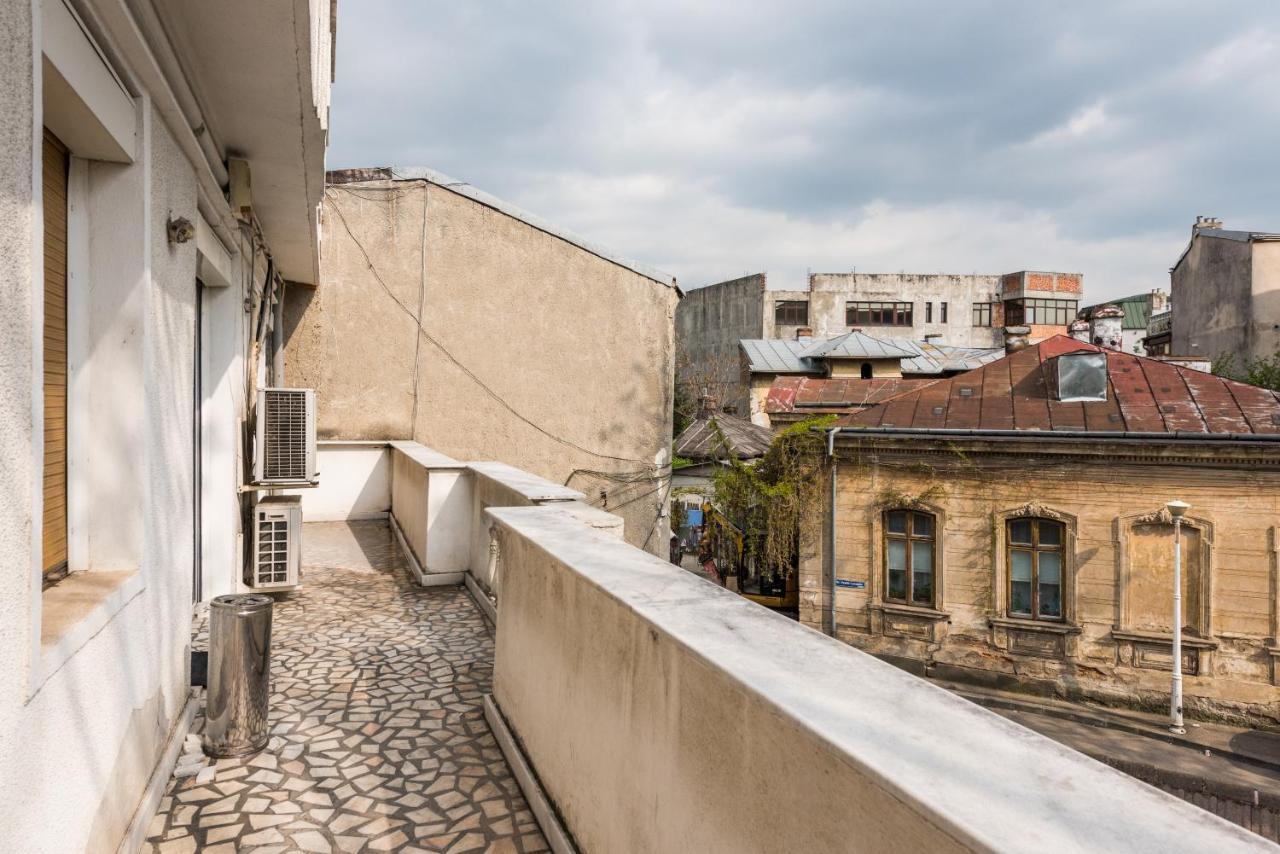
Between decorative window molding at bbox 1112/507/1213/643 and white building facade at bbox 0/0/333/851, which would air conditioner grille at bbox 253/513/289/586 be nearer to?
white building facade at bbox 0/0/333/851

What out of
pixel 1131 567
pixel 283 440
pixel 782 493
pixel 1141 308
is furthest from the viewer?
pixel 1141 308

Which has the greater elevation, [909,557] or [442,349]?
[442,349]

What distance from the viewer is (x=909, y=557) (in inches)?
593

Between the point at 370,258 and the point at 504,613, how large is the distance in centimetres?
888

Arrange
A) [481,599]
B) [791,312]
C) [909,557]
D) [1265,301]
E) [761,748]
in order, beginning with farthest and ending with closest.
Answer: [791,312]
[1265,301]
[909,557]
[481,599]
[761,748]

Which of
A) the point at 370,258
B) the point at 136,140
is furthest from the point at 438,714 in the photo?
the point at 370,258

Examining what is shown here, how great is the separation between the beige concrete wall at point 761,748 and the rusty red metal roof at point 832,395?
2171 centimetres

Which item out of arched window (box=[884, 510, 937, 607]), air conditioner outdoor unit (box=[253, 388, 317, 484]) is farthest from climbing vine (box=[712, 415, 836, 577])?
air conditioner outdoor unit (box=[253, 388, 317, 484])

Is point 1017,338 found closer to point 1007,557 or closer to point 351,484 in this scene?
point 1007,557

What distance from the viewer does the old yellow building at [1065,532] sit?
1277 cm

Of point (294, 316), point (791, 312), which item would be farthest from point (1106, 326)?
point (294, 316)

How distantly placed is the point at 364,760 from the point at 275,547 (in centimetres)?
303

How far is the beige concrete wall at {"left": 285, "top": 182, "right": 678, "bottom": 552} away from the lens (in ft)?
36.1

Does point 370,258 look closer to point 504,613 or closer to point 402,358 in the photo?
point 402,358
